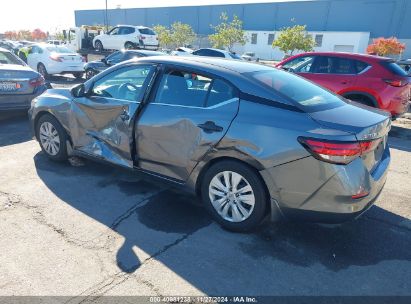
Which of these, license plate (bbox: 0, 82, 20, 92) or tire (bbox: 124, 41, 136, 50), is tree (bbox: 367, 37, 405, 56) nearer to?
tire (bbox: 124, 41, 136, 50)

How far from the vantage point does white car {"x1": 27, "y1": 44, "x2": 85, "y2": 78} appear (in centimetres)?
1438

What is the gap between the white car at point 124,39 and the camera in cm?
2023

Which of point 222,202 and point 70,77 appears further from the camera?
point 70,77

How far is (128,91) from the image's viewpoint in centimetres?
405

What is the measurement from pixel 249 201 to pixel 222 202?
0.97 feet

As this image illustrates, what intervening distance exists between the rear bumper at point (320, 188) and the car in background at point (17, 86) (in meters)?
5.97

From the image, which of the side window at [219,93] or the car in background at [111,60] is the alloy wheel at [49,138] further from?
the car in background at [111,60]

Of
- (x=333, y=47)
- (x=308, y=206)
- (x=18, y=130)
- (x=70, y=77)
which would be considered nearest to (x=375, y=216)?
(x=308, y=206)

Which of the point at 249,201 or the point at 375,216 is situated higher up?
the point at 249,201

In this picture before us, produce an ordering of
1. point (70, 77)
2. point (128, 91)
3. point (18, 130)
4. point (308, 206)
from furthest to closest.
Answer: point (70, 77) → point (18, 130) → point (128, 91) → point (308, 206)

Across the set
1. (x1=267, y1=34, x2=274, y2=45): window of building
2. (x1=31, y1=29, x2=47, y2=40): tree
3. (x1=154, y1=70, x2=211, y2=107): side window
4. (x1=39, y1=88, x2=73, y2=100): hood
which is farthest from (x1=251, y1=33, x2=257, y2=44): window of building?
(x1=154, y1=70, x2=211, y2=107): side window

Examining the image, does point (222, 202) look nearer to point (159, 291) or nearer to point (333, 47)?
point (159, 291)

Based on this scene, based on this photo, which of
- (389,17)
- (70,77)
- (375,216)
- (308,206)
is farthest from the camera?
(389,17)

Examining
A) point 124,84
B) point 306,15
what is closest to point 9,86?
point 124,84
